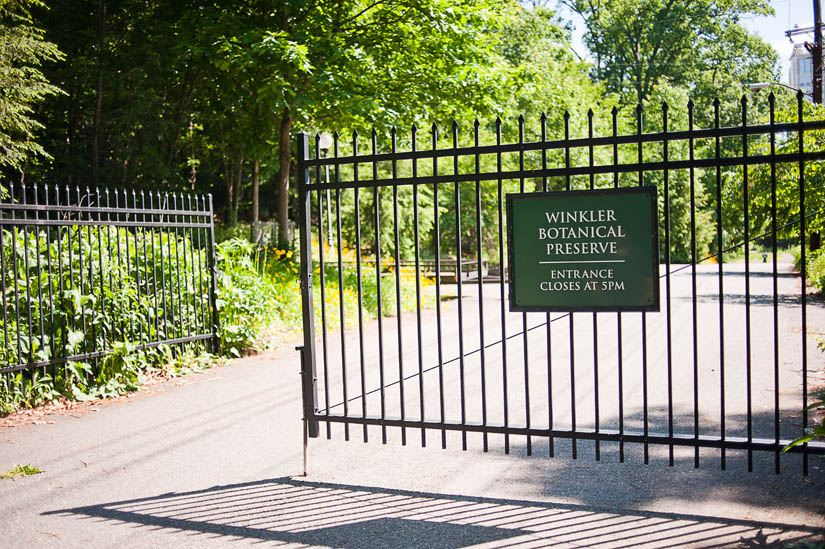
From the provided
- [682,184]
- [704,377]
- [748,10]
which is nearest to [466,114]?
[704,377]

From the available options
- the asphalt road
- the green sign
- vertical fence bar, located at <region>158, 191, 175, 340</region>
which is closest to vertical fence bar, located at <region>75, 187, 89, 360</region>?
the asphalt road

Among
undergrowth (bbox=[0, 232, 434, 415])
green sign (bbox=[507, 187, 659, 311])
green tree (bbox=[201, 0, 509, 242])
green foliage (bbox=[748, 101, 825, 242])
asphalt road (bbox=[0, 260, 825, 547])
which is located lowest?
asphalt road (bbox=[0, 260, 825, 547])

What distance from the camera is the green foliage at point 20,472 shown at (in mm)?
5240

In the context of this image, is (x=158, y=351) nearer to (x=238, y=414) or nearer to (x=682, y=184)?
(x=238, y=414)

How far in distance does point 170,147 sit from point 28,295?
16.3 m

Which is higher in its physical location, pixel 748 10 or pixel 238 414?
pixel 748 10

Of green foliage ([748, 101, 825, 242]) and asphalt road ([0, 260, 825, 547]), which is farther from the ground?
green foliage ([748, 101, 825, 242])

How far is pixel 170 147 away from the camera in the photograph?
2228cm

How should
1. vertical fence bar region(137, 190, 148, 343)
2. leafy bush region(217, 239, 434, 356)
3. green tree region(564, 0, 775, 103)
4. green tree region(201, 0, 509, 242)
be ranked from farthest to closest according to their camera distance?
green tree region(564, 0, 775, 103)
green tree region(201, 0, 509, 242)
leafy bush region(217, 239, 434, 356)
vertical fence bar region(137, 190, 148, 343)

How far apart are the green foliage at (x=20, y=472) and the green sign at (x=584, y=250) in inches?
146

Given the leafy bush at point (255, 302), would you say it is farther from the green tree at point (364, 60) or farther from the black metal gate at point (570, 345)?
the green tree at point (364, 60)

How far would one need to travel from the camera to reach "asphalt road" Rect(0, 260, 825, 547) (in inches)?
158

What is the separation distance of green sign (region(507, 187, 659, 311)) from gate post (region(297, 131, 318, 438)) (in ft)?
4.81

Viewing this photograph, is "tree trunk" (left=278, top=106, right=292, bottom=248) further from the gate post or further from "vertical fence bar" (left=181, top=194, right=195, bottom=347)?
the gate post
